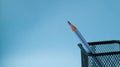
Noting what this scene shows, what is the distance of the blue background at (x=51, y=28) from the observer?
36.9 inches

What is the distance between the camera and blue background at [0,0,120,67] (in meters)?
0.94

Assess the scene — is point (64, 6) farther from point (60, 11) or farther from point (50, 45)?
point (50, 45)

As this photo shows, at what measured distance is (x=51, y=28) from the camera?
98 centimetres

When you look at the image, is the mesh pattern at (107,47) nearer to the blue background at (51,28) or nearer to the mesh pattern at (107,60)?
the mesh pattern at (107,60)

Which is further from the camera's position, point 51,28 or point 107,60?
point 51,28

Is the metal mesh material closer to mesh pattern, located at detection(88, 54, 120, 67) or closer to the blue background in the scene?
mesh pattern, located at detection(88, 54, 120, 67)

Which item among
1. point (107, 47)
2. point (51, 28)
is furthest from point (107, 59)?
point (51, 28)

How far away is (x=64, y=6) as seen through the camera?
970 millimetres

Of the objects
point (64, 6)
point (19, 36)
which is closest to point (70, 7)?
point (64, 6)

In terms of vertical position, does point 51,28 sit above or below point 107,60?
above

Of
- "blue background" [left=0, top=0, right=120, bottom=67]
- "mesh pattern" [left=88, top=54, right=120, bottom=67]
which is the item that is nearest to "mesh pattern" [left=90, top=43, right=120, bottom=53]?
"mesh pattern" [left=88, top=54, right=120, bottom=67]

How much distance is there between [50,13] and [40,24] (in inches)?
2.4

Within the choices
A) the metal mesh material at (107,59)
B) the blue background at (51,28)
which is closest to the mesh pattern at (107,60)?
the metal mesh material at (107,59)

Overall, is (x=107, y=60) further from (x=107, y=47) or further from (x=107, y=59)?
(x=107, y=47)
